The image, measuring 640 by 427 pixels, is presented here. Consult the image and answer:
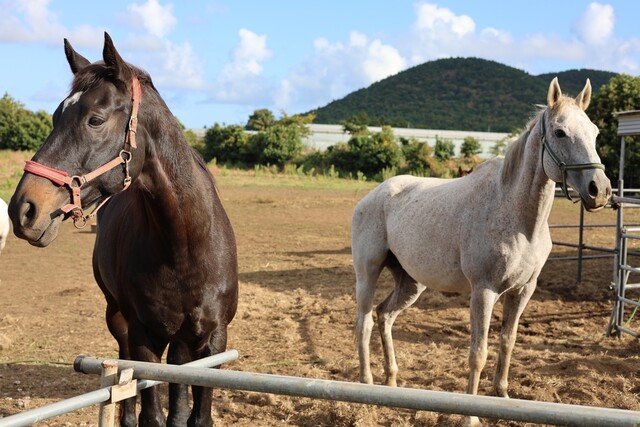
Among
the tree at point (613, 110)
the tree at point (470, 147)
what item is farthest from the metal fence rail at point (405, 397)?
the tree at point (470, 147)

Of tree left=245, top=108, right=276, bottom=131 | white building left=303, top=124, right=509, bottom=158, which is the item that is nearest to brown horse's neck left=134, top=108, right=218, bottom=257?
white building left=303, top=124, right=509, bottom=158

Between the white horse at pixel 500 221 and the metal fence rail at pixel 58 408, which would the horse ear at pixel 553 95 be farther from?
the metal fence rail at pixel 58 408

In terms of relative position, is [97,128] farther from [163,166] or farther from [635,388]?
[635,388]

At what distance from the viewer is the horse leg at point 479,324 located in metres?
4.16

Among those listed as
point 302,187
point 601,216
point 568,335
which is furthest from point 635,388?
point 302,187

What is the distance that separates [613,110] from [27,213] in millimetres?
22750

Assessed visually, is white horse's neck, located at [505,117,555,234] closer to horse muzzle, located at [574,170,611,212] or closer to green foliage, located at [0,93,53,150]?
horse muzzle, located at [574,170,611,212]

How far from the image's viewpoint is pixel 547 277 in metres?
9.18

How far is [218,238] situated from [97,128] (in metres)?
0.92

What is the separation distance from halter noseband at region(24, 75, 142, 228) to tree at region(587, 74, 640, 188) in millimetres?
21327

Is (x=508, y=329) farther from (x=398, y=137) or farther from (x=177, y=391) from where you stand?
(x=398, y=137)

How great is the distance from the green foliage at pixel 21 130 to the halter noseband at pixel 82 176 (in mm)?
35871

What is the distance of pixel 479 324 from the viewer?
166 inches

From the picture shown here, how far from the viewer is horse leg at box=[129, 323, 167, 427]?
10.2 ft
